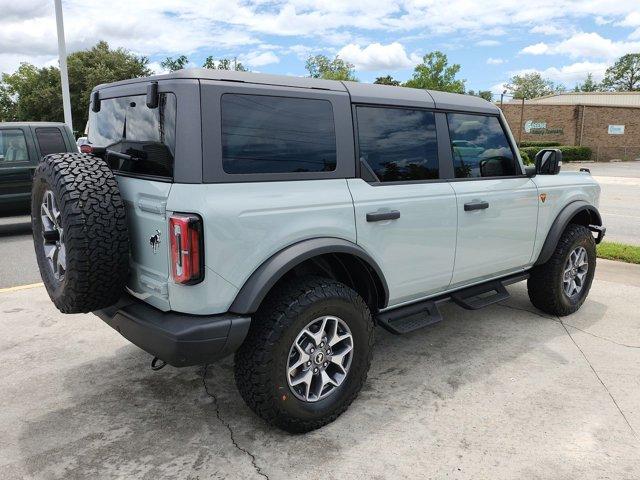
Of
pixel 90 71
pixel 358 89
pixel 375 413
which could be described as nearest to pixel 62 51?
pixel 358 89

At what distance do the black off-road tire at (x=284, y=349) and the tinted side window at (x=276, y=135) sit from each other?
0.66m

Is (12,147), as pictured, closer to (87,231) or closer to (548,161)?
(87,231)

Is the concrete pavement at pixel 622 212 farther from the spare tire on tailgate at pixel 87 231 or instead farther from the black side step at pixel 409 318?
the spare tire on tailgate at pixel 87 231

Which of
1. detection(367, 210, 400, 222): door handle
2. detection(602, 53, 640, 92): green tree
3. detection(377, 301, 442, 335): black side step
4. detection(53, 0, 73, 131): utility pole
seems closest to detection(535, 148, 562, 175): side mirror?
detection(377, 301, 442, 335): black side step

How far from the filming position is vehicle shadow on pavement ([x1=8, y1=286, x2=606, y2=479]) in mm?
2627

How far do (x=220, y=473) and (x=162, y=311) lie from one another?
33.3 inches

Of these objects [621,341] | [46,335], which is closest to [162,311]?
[46,335]

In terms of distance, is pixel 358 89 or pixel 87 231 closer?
pixel 87 231

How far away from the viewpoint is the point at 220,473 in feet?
8.39

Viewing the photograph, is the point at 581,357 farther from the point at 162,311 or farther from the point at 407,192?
the point at 162,311

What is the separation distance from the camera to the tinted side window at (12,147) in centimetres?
865

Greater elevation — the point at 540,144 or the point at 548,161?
the point at 540,144

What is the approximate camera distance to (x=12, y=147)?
8.71 metres

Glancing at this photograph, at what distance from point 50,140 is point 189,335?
7.87m
